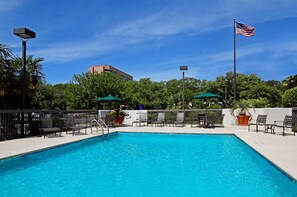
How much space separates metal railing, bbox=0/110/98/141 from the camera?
28.8ft

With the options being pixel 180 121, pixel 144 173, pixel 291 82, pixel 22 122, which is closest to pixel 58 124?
pixel 22 122

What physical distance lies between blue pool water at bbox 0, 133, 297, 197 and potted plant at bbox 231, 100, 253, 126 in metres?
7.16

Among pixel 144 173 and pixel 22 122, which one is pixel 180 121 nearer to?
pixel 22 122

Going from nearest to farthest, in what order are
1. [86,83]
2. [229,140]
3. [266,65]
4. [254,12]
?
[229,140] < [254,12] < [86,83] < [266,65]

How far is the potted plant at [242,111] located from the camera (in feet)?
49.8

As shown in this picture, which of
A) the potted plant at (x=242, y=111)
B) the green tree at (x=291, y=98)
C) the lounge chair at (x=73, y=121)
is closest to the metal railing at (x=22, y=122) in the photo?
the lounge chair at (x=73, y=121)

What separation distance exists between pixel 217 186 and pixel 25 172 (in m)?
4.15

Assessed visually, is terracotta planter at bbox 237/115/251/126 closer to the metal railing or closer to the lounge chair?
the lounge chair

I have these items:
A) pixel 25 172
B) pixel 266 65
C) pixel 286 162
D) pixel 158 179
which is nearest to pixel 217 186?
pixel 158 179

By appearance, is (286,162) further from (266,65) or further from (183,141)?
(266,65)

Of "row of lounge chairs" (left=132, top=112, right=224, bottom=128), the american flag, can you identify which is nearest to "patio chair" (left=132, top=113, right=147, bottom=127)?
"row of lounge chairs" (left=132, top=112, right=224, bottom=128)

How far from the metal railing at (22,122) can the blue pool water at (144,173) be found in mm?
2413

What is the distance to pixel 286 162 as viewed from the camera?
5.57 meters

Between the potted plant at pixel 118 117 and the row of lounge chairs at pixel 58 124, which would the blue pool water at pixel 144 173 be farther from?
the potted plant at pixel 118 117
